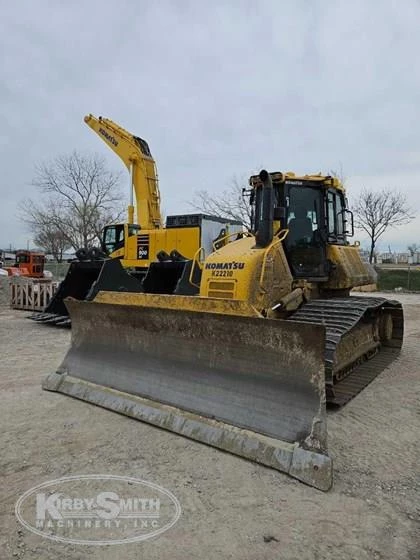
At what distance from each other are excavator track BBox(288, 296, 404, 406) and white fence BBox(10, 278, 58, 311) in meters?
9.59

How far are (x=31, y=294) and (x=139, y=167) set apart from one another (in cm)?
499

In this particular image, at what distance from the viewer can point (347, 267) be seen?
19.4 ft

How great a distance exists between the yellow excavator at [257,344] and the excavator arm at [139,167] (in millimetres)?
8170

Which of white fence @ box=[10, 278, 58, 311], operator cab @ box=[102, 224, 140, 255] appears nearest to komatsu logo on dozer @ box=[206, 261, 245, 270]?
operator cab @ box=[102, 224, 140, 255]

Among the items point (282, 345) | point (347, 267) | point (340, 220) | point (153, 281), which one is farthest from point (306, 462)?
point (153, 281)

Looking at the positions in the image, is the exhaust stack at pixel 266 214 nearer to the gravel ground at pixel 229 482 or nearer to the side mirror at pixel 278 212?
the side mirror at pixel 278 212

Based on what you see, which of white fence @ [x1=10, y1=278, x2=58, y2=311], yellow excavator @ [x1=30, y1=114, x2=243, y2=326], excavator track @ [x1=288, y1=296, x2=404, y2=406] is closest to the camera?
excavator track @ [x1=288, y1=296, x2=404, y2=406]

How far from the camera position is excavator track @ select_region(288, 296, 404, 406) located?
419 centimetres

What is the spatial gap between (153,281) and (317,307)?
500 centimetres

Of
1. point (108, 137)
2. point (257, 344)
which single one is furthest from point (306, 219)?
point (108, 137)

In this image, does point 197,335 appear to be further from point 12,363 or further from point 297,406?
point 12,363

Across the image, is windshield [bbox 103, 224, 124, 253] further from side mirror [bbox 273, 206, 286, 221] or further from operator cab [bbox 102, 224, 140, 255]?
side mirror [bbox 273, 206, 286, 221]

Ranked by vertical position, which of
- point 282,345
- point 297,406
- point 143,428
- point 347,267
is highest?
point 347,267

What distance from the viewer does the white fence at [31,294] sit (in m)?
13.0
